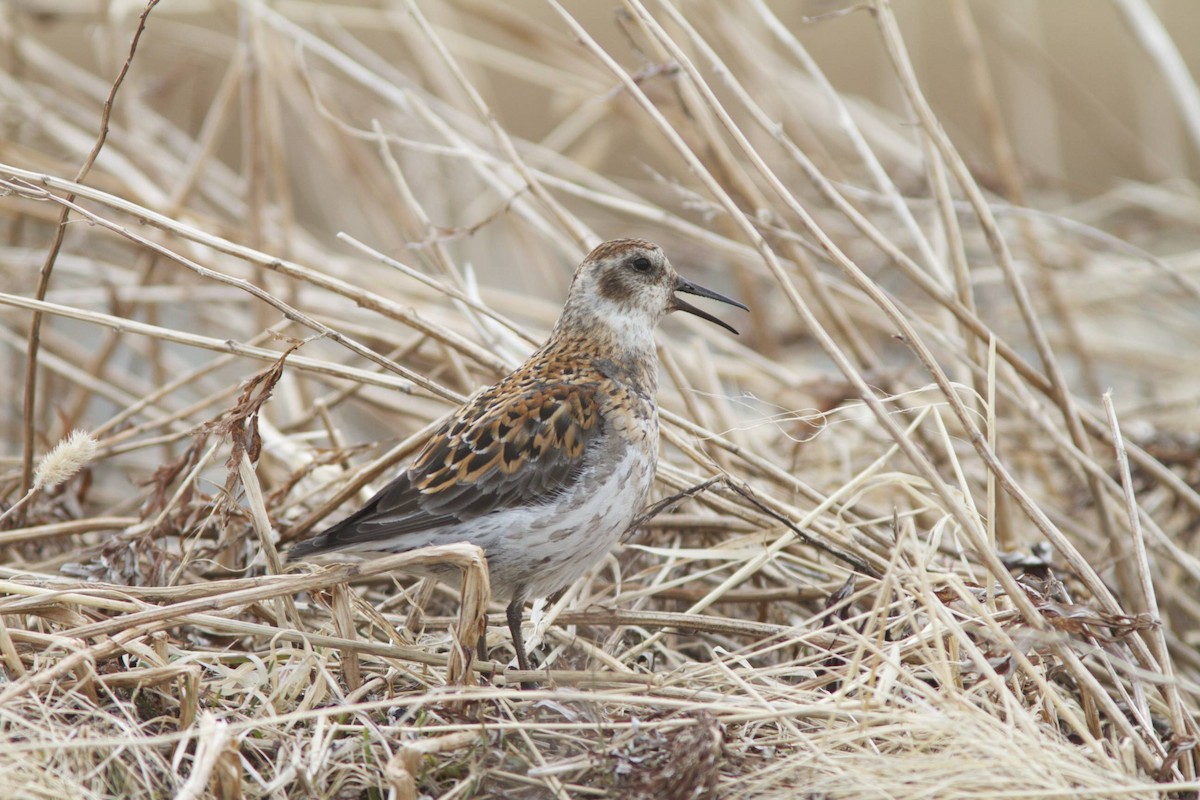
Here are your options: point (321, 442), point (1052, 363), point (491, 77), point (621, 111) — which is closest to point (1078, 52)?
point (491, 77)

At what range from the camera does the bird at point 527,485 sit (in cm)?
348

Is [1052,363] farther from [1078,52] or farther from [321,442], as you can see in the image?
[1078,52]

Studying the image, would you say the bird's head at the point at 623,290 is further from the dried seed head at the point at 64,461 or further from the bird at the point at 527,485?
the dried seed head at the point at 64,461

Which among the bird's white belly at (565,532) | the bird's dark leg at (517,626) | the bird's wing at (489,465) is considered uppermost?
the bird's wing at (489,465)

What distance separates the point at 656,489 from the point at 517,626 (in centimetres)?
97

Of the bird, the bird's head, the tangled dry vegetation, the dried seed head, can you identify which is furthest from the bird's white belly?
the dried seed head

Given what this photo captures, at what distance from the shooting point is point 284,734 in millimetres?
2945

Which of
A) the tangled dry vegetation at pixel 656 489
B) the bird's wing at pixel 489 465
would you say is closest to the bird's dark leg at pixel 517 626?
the tangled dry vegetation at pixel 656 489

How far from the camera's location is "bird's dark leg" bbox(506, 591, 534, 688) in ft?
11.8

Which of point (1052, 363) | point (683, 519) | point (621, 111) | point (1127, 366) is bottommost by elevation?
point (1127, 366)

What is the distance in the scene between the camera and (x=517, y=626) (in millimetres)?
3697

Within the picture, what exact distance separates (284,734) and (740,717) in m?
1.12

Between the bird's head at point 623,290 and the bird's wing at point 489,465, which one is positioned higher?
the bird's head at point 623,290

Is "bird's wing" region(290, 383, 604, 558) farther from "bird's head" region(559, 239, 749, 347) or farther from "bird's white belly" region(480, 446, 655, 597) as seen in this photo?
"bird's head" region(559, 239, 749, 347)
